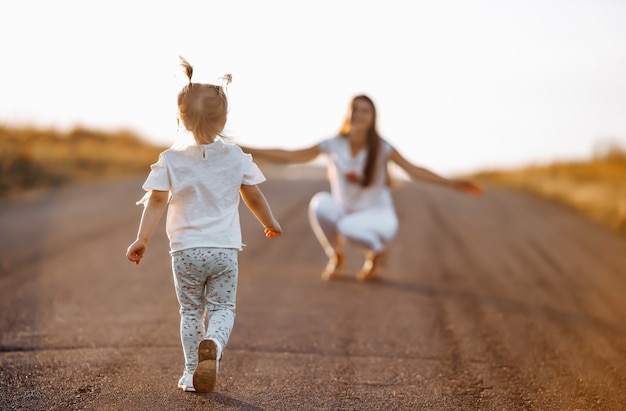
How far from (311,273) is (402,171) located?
1.41 m

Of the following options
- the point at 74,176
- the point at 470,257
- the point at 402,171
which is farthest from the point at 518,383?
the point at 74,176

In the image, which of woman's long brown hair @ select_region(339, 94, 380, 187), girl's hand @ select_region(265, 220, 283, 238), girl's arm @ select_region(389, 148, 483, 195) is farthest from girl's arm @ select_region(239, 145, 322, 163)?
girl's hand @ select_region(265, 220, 283, 238)

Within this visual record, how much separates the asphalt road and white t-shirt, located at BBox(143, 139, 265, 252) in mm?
777

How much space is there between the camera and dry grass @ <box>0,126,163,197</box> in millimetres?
15227

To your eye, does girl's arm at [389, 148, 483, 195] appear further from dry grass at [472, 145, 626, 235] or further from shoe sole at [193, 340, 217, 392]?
dry grass at [472, 145, 626, 235]

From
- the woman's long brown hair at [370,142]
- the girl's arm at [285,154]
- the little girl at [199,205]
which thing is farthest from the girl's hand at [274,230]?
the woman's long brown hair at [370,142]

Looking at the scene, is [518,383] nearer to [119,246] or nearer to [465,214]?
[119,246]

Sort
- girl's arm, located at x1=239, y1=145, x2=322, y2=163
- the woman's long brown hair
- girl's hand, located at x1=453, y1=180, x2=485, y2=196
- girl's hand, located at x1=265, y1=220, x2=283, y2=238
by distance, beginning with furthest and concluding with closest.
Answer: the woman's long brown hair < girl's hand, located at x1=453, y1=180, x2=485, y2=196 < girl's arm, located at x1=239, y1=145, x2=322, y2=163 < girl's hand, located at x1=265, y1=220, x2=283, y2=238

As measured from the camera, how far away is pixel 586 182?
18281 millimetres

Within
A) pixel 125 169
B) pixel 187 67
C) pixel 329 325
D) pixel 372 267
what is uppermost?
pixel 187 67

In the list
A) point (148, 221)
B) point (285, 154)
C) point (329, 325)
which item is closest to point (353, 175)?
point (285, 154)

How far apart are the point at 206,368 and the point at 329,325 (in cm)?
200

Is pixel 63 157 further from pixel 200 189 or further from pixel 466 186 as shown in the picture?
pixel 200 189

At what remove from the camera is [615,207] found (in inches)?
547
